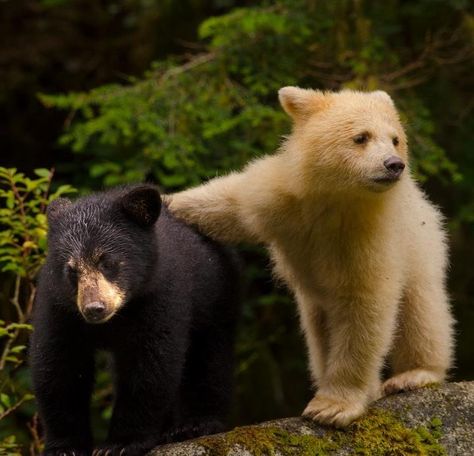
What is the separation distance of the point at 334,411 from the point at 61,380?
5.21ft

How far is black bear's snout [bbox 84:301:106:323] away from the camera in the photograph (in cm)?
494

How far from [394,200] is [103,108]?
12.9 ft

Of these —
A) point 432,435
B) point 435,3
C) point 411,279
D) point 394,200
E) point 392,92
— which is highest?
point 435,3

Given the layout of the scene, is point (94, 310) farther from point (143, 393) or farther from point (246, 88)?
point (246, 88)

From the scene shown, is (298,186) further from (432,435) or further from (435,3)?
(435,3)

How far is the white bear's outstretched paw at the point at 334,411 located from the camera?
5734mm

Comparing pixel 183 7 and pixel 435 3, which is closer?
pixel 435 3

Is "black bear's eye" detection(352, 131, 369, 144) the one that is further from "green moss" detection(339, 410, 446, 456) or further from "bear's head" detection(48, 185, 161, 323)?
"green moss" detection(339, 410, 446, 456)

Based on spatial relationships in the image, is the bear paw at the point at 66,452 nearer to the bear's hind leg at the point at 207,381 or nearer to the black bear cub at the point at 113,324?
the black bear cub at the point at 113,324

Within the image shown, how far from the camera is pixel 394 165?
573 centimetres

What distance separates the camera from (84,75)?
1217 cm

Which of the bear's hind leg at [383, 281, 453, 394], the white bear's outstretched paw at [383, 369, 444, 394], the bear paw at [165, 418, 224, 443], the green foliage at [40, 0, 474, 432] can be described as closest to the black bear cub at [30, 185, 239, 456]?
the bear paw at [165, 418, 224, 443]

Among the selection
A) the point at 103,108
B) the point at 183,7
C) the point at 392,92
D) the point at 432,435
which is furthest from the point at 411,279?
the point at 183,7

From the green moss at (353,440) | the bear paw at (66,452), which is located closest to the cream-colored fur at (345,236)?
the green moss at (353,440)
